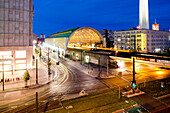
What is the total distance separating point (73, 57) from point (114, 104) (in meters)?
53.0

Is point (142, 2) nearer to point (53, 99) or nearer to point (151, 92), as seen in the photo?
point (151, 92)

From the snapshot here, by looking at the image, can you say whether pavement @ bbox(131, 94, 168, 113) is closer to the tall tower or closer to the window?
the window

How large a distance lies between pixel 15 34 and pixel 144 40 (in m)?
79.5

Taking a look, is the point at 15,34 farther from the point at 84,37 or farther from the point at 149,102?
the point at 84,37

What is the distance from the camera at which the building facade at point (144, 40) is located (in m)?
87.3

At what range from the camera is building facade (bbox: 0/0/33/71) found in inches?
1577

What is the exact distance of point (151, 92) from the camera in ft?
73.9

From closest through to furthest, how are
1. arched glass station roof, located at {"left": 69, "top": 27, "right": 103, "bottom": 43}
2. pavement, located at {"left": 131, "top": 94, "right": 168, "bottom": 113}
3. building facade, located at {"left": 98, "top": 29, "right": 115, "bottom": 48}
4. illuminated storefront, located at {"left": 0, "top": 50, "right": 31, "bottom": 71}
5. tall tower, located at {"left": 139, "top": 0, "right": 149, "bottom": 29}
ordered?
1. pavement, located at {"left": 131, "top": 94, "right": 168, "bottom": 113}
2. illuminated storefront, located at {"left": 0, "top": 50, "right": 31, "bottom": 71}
3. arched glass station roof, located at {"left": 69, "top": 27, "right": 103, "bottom": 43}
4. building facade, located at {"left": 98, "top": 29, "right": 115, "bottom": 48}
5. tall tower, located at {"left": 139, "top": 0, "right": 149, "bottom": 29}

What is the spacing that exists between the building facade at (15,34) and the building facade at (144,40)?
217 feet

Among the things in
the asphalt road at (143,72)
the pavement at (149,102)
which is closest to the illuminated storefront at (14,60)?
the asphalt road at (143,72)

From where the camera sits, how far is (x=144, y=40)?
86.9m

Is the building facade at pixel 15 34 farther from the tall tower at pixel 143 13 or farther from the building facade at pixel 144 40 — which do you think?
the tall tower at pixel 143 13

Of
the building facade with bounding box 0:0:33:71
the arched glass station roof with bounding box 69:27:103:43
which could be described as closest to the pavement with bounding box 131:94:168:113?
the building facade with bounding box 0:0:33:71

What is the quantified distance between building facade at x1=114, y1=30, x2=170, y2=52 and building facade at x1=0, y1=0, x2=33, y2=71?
217ft
